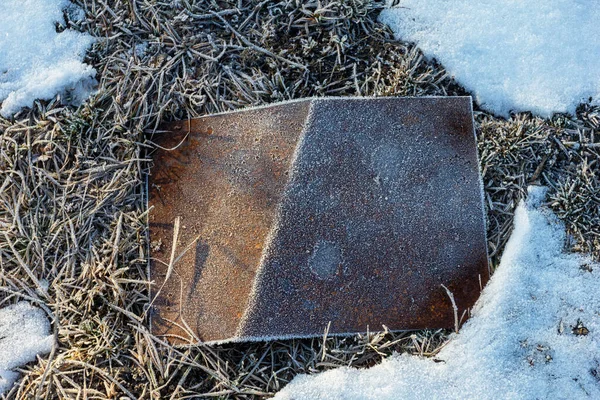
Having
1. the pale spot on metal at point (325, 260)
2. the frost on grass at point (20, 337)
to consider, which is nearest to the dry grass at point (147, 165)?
the frost on grass at point (20, 337)

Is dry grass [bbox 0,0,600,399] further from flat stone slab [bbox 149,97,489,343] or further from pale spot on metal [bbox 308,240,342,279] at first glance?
pale spot on metal [bbox 308,240,342,279]

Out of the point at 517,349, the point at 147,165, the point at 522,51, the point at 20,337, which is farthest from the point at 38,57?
the point at 517,349

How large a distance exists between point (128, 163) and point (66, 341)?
2.40 feet

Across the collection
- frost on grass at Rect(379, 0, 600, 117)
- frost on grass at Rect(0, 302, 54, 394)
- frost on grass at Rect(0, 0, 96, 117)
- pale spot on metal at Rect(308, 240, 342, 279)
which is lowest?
frost on grass at Rect(0, 302, 54, 394)

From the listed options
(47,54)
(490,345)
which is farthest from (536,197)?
(47,54)

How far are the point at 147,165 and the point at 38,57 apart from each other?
26.4 inches

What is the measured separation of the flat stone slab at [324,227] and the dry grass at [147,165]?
88mm

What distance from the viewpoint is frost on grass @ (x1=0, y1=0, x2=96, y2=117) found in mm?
2100

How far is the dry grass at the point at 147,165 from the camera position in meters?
1.91

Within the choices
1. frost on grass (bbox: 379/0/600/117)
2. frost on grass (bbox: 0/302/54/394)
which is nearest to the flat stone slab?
frost on grass (bbox: 379/0/600/117)

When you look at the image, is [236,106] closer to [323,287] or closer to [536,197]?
[323,287]

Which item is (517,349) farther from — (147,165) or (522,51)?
(147,165)

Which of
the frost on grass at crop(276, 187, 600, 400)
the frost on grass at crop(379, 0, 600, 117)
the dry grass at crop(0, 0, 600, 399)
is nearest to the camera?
the frost on grass at crop(276, 187, 600, 400)

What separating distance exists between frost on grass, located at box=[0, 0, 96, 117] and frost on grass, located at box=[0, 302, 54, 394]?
0.82m
